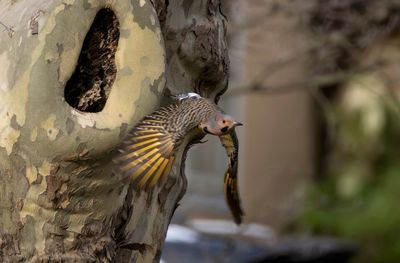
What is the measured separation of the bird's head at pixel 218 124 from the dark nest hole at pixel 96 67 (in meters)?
0.35

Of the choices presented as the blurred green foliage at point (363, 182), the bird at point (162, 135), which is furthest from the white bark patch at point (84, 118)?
the blurred green foliage at point (363, 182)

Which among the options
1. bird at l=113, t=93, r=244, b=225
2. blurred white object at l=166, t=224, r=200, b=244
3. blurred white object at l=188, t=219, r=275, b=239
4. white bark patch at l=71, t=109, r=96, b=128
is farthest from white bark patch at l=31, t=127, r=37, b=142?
blurred white object at l=188, t=219, r=275, b=239

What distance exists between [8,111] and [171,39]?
2.68ft

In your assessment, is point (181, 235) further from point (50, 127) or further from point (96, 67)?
point (50, 127)

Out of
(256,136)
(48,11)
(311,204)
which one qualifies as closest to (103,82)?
(48,11)

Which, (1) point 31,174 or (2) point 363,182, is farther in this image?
(2) point 363,182

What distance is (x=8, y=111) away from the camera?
9.61ft

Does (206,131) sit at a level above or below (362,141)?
below

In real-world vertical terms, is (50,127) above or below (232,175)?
below

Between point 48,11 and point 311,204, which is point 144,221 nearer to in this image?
point 48,11

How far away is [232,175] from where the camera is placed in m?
3.64

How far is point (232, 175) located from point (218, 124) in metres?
0.49

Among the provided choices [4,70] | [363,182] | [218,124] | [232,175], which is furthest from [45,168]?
[363,182]

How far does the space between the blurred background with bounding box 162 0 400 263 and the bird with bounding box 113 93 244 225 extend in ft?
11.9
